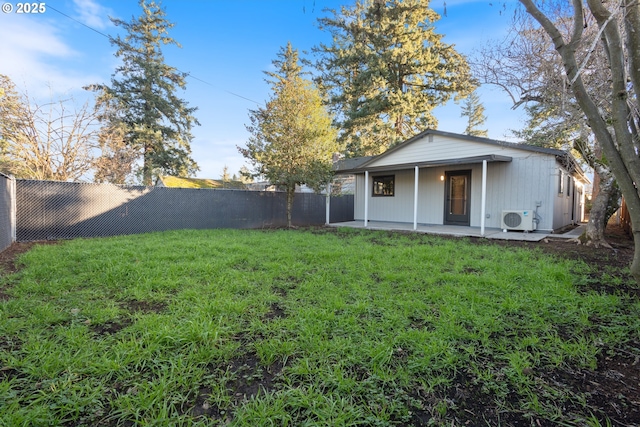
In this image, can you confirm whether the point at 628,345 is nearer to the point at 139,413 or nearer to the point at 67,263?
the point at 139,413

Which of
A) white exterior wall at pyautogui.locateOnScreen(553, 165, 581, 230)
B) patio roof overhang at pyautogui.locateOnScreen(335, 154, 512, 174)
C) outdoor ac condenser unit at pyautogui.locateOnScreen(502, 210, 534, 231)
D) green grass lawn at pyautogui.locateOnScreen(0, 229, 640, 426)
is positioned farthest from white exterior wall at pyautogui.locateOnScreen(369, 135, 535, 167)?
green grass lawn at pyautogui.locateOnScreen(0, 229, 640, 426)

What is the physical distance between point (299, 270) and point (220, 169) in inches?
1307

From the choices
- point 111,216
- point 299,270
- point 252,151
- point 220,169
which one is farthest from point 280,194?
point 220,169

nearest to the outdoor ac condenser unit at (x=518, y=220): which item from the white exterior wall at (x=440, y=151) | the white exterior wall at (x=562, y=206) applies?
the white exterior wall at (x=562, y=206)

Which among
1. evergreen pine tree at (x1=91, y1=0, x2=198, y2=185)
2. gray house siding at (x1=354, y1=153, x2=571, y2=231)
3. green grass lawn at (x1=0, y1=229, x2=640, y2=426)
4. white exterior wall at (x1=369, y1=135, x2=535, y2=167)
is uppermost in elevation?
evergreen pine tree at (x1=91, y1=0, x2=198, y2=185)

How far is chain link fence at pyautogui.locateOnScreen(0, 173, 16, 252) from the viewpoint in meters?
5.14

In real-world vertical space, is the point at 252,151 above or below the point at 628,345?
above

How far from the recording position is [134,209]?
8125 millimetres

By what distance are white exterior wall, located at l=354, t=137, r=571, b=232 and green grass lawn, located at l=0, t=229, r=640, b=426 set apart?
15.4ft

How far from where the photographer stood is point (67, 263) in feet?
14.0

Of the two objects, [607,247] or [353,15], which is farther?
[353,15]

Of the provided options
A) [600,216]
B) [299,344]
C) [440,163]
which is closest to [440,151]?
[440,163]

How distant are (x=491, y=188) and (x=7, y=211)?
38.0 feet

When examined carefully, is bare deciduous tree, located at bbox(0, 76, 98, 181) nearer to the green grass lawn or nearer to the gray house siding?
the green grass lawn
